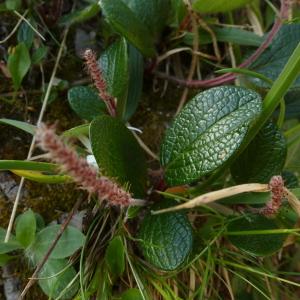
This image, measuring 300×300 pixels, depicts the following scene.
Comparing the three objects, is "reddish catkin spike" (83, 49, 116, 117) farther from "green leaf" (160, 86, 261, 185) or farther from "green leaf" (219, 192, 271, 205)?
"green leaf" (219, 192, 271, 205)

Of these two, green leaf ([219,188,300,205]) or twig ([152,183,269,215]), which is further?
green leaf ([219,188,300,205])

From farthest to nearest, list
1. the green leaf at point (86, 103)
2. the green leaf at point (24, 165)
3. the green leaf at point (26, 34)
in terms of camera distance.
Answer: the green leaf at point (26, 34), the green leaf at point (86, 103), the green leaf at point (24, 165)

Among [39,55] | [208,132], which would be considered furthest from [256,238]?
[39,55]

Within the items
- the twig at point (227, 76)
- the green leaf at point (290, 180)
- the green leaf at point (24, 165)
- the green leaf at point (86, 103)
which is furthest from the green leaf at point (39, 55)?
the green leaf at point (290, 180)

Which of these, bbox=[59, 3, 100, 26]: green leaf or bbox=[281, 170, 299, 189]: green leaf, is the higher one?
bbox=[59, 3, 100, 26]: green leaf

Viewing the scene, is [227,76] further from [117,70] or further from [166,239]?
[166,239]

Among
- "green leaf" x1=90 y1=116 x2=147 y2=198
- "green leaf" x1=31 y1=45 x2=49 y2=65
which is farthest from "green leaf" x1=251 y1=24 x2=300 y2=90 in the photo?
"green leaf" x1=31 y1=45 x2=49 y2=65

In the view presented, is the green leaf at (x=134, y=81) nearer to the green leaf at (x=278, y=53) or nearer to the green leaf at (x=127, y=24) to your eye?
the green leaf at (x=127, y=24)

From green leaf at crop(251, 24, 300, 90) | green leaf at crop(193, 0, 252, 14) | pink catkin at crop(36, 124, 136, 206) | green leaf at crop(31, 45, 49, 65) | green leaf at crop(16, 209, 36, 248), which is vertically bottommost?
green leaf at crop(16, 209, 36, 248)
